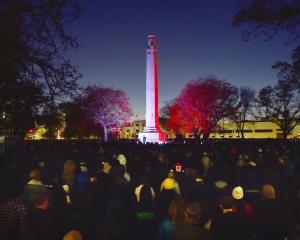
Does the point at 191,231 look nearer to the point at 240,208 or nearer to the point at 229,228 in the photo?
the point at 229,228

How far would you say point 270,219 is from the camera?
6.55 meters

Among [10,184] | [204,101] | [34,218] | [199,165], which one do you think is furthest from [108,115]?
[34,218]

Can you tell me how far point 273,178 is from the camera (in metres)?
9.68

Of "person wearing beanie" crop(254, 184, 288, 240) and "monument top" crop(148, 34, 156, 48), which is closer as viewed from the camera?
"person wearing beanie" crop(254, 184, 288, 240)

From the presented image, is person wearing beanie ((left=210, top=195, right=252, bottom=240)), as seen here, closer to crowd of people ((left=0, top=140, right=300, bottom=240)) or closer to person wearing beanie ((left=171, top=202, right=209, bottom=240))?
crowd of people ((left=0, top=140, right=300, bottom=240))

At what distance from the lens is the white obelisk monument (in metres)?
46.8

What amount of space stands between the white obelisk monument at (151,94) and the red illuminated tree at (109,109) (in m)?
17.7

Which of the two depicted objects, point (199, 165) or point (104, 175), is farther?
point (199, 165)

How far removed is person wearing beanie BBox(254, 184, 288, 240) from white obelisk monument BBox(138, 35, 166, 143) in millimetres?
39328

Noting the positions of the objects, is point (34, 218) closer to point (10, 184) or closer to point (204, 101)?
point (10, 184)

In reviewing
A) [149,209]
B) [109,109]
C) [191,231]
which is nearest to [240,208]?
[149,209]

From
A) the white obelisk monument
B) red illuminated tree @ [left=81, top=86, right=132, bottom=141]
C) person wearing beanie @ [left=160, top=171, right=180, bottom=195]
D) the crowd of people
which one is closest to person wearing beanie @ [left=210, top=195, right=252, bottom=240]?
the crowd of people

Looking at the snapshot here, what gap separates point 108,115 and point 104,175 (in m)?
57.2

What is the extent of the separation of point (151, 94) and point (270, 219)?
135ft
